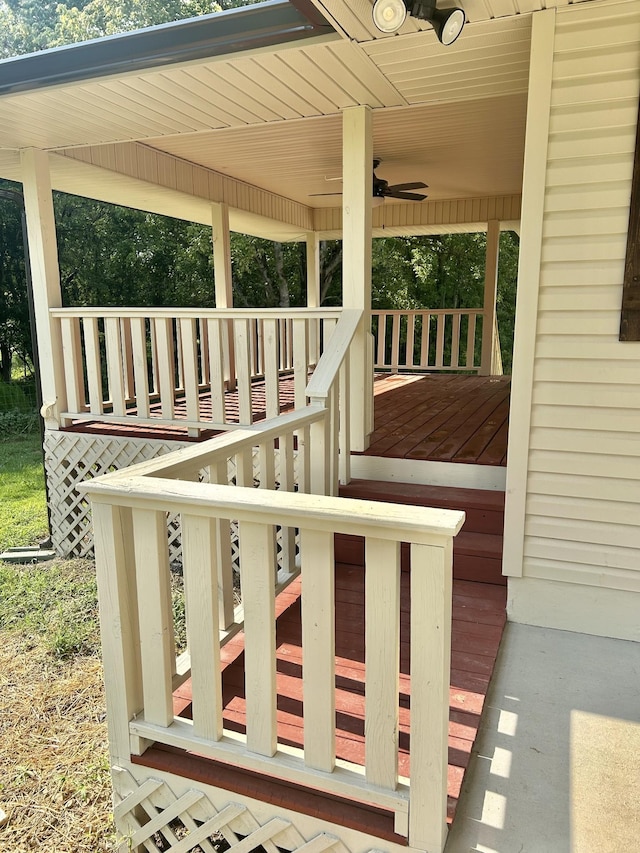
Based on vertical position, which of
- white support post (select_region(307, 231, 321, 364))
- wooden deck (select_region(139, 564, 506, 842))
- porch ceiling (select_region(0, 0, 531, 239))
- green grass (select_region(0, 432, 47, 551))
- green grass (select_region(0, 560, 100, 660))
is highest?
porch ceiling (select_region(0, 0, 531, 239))

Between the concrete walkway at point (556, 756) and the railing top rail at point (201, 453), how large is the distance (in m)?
1.28

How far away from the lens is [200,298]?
16219 mm

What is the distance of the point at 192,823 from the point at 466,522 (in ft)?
6.33

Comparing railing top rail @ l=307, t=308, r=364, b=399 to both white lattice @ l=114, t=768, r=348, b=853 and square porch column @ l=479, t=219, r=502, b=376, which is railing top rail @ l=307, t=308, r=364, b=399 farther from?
square porch column @ l=479, t=219, r=502, b=376

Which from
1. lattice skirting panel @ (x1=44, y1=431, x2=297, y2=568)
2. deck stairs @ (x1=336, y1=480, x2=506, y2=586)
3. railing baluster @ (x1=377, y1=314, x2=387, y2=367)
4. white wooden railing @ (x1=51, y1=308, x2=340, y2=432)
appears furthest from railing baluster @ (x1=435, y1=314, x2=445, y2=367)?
deck stairs @ (x1=336, y1=480, x2=506, y2=586)

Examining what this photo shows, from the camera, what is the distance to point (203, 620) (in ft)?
5.32

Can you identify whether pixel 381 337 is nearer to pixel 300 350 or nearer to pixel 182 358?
pixel 182 358

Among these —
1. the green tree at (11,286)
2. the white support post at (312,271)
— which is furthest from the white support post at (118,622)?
the green tree at (11,286)

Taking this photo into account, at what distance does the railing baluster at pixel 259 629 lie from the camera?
1523 millimetres

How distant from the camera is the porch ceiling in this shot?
287 cm

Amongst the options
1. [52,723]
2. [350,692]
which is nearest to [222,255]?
[52,723]

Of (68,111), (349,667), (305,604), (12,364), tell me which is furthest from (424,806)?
(12,364)

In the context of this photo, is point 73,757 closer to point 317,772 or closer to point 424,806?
point 317,772

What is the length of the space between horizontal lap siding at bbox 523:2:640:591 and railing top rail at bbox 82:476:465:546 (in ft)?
4.91
